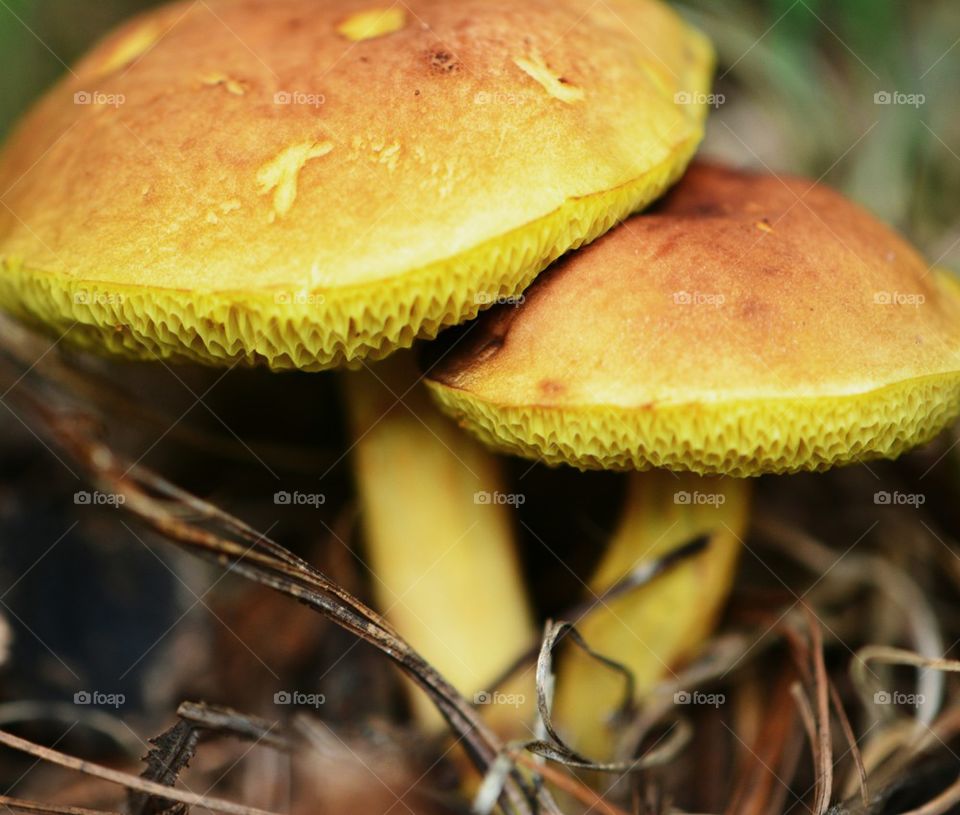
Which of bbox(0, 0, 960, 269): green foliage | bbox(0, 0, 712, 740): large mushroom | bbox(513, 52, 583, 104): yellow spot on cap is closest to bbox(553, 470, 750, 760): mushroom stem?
bbox(0, 0, 712, 740): large mushroom

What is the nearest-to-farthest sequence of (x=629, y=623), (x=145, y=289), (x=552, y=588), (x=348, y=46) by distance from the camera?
(x=145, y=289) → (x=348, y=46) → (x=629, y=623) → (x=552, y=588)

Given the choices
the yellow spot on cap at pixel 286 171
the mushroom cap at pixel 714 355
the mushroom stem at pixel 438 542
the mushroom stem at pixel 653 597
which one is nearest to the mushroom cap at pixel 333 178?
the yellow spot on cap at pixel 286 171

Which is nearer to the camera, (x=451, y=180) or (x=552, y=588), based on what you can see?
(x=451, y=180)

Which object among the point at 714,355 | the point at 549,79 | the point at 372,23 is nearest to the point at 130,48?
the point at 372,23

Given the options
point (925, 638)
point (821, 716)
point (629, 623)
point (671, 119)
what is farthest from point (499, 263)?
point (925, 638)

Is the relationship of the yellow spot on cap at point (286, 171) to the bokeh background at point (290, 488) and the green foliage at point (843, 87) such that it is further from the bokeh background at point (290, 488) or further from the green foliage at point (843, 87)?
the green foliage at point (843, 87)

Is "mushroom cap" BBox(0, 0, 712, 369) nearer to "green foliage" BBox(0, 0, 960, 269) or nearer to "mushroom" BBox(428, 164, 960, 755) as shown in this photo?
"mushroom" BBox(428, 164, 960, 755)

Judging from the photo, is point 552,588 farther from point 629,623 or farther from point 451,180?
point 451,180
